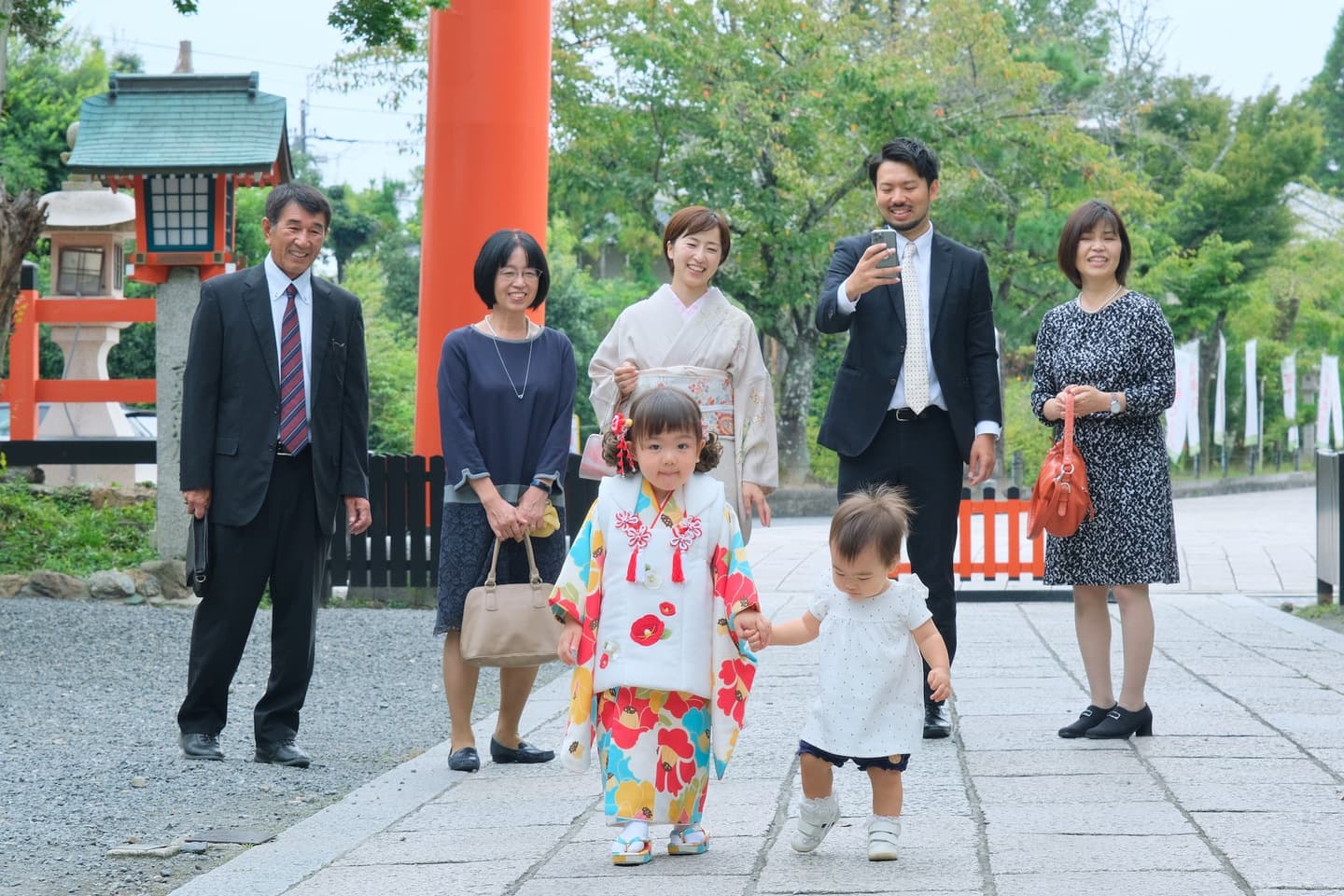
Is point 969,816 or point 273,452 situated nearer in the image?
point 969,816

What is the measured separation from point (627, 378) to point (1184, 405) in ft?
80.3

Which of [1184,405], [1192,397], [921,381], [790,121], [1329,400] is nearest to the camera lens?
[921,381]

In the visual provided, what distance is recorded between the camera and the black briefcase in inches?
197

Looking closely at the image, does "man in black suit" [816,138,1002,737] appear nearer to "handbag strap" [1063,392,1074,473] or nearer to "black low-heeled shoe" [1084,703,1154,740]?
"handbag strap" [1063,392,1074,473]

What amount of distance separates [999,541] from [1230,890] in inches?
468

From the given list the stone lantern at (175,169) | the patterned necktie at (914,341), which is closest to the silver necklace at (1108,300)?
the patterned necktie at (914,341)

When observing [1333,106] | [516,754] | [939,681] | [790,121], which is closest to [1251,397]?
[790,121]

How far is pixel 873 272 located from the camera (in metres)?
4.68

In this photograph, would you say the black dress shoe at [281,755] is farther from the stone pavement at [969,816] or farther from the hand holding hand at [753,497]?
the hand holding hand at [753,497]

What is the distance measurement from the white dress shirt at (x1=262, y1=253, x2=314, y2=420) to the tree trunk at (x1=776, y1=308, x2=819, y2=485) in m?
21.2

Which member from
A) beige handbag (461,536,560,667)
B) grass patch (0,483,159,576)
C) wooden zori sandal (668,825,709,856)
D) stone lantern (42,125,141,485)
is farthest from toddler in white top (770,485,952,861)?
stone lantern (42,125,141,485)

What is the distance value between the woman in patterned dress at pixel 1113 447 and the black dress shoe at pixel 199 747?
284 centimetres

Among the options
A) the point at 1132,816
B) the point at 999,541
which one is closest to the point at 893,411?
the point at 1132,816

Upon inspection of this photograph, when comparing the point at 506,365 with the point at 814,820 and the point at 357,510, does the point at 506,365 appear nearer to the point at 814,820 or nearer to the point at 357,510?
the point at 357,510
